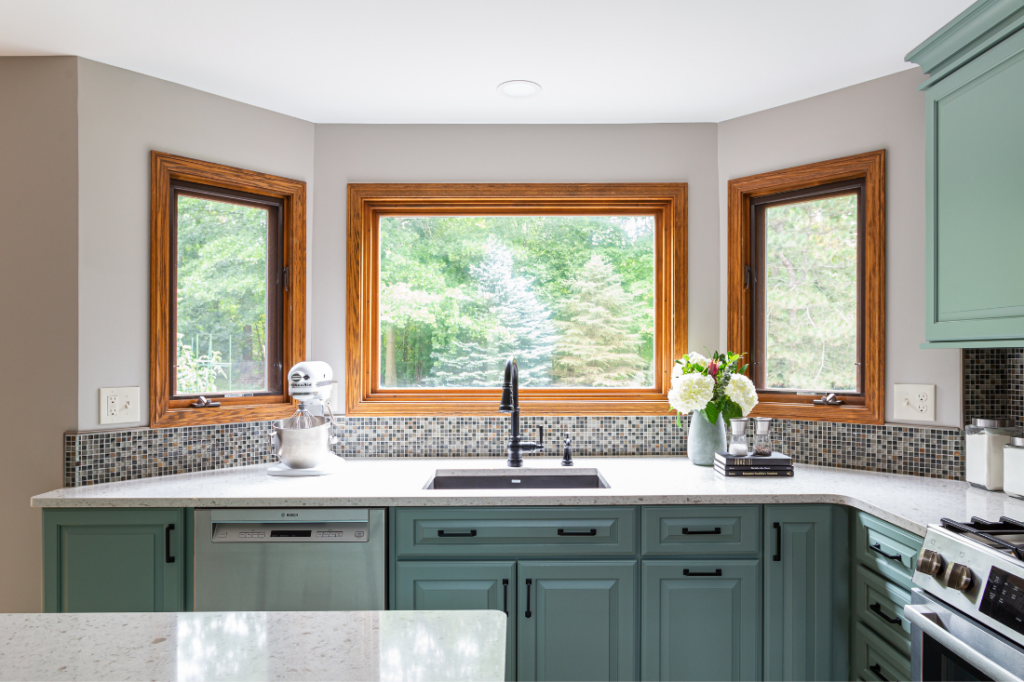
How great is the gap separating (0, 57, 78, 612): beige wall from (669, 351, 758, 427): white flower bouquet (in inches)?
89.3

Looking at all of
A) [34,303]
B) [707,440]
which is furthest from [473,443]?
[34,303]

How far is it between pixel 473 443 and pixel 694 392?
99cm

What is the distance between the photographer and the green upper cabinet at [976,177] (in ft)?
5.68

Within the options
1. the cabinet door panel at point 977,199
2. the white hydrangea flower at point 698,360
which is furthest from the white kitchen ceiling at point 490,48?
the white hydrangea flower at point 698,360

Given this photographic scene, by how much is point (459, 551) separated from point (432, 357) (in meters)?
1.02

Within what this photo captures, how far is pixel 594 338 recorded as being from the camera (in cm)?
290

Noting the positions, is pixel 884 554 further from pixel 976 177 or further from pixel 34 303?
pixel 34 303

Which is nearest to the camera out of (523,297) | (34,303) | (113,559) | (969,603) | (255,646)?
(255,646)

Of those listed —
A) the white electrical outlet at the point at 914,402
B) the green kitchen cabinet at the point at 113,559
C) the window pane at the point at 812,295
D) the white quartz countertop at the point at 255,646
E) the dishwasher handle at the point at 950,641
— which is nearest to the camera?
the white quartz countertop at the point at 255,646

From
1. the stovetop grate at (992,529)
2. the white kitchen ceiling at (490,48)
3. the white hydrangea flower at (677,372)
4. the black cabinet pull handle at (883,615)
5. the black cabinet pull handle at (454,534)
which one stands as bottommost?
the black cabinet pull handle at (883,615)

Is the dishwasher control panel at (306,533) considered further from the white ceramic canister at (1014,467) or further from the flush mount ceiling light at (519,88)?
the white ceramic canister at (1014,467)

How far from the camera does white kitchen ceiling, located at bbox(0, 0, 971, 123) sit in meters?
1.92

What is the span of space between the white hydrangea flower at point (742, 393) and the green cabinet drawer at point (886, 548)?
573 millimetres

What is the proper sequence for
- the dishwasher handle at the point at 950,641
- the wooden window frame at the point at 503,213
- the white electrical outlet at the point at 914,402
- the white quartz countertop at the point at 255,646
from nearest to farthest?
the white quartz countertop at the point at 255,646 < the dishwasher handle at the point at 950,641 < the white electrical outlet at the point at 914,402 < the wooden window frame at the point at 503,213
